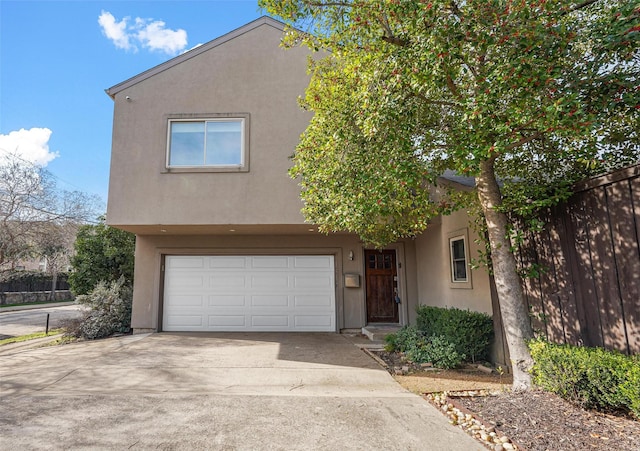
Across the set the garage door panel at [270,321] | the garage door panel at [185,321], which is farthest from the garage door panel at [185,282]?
the garage door panel at [270,321]

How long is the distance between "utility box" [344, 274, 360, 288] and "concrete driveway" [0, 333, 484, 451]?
262 cm

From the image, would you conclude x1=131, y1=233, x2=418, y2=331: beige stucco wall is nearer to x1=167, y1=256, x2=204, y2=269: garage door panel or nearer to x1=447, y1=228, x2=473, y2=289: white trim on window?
x1=167, y1=256, x2=204, y2=269: garage door panel

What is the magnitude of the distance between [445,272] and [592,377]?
4.59 m

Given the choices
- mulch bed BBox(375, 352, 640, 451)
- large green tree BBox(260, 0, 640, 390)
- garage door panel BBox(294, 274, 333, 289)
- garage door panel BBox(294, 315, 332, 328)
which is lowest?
mulch bed BBox(375, 352, 640, 451)

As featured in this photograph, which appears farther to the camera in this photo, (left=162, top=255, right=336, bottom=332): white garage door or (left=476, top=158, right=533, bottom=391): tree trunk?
(left=162, top=255, right=336, bottom=332): white garage door

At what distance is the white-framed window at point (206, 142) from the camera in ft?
27.7

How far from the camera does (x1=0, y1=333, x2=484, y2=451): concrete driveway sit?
3.45 meters

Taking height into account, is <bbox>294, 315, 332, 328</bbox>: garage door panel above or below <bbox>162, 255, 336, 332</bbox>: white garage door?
below

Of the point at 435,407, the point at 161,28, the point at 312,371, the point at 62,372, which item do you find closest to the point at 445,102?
the point at 435,407

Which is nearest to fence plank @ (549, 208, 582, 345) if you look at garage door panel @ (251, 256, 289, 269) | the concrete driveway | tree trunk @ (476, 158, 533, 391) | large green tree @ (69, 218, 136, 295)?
tree trunk @ (476, 158, 533, 391)

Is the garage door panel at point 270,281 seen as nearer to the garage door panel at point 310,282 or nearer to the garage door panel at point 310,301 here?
the garage door panel at point 310,282

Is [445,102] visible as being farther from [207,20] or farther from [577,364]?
[207,20]

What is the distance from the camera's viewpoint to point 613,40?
3.48 metres

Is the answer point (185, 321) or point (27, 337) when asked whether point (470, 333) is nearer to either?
point (185, 321)
